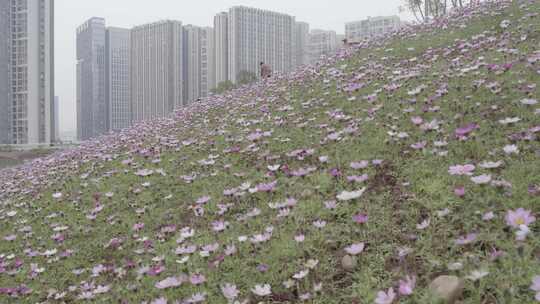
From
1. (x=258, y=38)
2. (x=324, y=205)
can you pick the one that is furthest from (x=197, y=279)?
(x=258, y=38)

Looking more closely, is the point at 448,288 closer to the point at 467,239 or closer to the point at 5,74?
the point at 467,239

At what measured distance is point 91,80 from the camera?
108 m

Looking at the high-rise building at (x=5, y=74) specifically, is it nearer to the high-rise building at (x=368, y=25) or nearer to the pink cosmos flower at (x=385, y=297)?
the high-rise building at (x=368, y=25)

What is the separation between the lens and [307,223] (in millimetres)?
3084

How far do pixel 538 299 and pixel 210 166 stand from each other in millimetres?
3902

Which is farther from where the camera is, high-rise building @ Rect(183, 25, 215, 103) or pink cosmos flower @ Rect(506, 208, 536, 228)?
high-rise building @ Rect(183, 25, 215, 103)

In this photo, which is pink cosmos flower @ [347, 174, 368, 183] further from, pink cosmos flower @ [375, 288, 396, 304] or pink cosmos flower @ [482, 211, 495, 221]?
pink cosmos flower @ [375, 288, 396, 304]

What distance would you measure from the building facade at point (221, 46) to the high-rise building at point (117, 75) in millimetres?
30892

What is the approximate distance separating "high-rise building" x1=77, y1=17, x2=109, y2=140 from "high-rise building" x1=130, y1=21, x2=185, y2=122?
61.1 ft

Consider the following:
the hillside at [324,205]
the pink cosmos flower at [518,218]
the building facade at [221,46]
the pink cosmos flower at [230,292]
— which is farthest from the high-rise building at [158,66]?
the pink cosmos flower at [518,218]

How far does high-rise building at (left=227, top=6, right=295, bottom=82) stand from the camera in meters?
56.9

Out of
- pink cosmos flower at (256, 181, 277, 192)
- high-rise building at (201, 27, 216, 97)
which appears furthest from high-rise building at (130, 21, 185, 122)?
pink cosmos flower at (256, 181, 277, 192)

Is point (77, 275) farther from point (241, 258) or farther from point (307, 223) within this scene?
point (307, 223)

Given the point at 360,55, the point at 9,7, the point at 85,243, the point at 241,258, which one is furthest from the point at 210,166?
the point at 9,7
